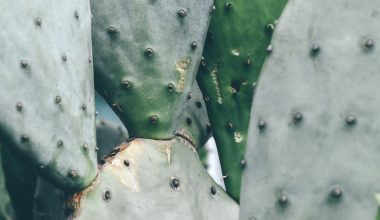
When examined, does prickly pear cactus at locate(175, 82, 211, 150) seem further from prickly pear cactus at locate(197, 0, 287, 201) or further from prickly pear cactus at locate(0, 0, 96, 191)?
prickly pear cactus at locate(0, 0, 96, 191)

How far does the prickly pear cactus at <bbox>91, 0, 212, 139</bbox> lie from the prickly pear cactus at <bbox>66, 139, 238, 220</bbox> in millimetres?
60

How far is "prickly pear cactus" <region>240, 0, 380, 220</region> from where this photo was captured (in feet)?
4.88

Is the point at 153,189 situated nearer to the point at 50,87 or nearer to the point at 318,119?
the point at 50,87

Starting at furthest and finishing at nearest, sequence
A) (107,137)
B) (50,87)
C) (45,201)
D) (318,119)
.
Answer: (107,137) → (45,201) → (50,87) → (318,119)

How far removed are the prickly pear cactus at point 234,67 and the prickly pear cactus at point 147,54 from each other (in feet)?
0.19

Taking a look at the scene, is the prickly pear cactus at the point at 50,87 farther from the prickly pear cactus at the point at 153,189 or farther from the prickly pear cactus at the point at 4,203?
the prickly pear cactus at the point at 4,203

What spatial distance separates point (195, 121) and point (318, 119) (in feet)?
2.77

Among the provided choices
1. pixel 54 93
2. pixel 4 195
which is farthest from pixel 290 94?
pixel 4 195

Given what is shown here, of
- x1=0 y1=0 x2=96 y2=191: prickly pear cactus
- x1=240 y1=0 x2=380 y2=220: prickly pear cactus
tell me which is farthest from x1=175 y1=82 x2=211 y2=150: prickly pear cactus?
x1=240 y1=0 x2=380 y2=220: prickly pear cactus

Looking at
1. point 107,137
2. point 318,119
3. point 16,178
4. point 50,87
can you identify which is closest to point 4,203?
point 16,178

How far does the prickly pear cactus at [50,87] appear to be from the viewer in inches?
75.7

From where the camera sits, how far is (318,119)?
1.53 m

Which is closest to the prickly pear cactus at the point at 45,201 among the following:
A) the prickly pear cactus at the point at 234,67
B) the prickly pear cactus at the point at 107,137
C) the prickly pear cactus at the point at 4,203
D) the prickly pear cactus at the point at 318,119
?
the prickly pear cactus at the point at 4,203

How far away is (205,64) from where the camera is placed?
2246 mm
